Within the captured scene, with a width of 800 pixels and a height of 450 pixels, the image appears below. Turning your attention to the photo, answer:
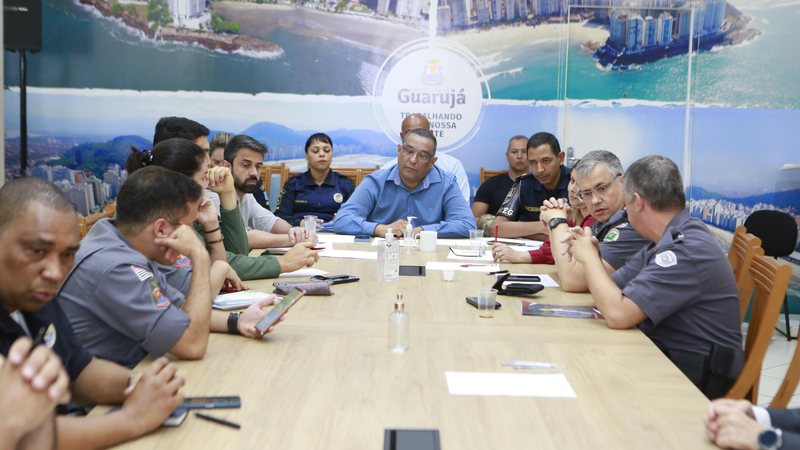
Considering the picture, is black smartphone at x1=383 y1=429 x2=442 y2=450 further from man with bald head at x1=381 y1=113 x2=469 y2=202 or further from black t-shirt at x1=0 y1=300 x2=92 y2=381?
man with bald head at x1=381 y1=113 x2=469 y2=202

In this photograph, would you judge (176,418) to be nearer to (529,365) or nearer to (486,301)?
(529,365)

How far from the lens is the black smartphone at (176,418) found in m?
1.68

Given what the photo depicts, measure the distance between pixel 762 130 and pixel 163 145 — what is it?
5.19 m

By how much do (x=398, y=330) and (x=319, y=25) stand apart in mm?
5101

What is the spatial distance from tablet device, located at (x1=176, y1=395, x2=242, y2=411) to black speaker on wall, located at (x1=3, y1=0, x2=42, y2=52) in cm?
540

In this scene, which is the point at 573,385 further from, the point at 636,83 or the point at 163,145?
the point at 636,83

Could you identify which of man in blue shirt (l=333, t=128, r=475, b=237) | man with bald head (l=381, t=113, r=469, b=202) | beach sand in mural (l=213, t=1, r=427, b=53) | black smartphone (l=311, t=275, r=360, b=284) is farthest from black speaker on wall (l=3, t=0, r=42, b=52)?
black smartphone (l=311, t=275, r=360, b=284)

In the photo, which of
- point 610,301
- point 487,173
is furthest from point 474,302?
point 487,173

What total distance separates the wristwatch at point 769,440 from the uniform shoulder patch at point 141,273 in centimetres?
154

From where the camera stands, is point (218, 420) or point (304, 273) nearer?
point (218, 420)

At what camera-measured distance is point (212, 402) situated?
1.79 m

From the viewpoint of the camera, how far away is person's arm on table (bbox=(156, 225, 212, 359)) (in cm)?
213

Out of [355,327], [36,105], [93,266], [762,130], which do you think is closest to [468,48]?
[762,130]

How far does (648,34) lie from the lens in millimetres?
6781
